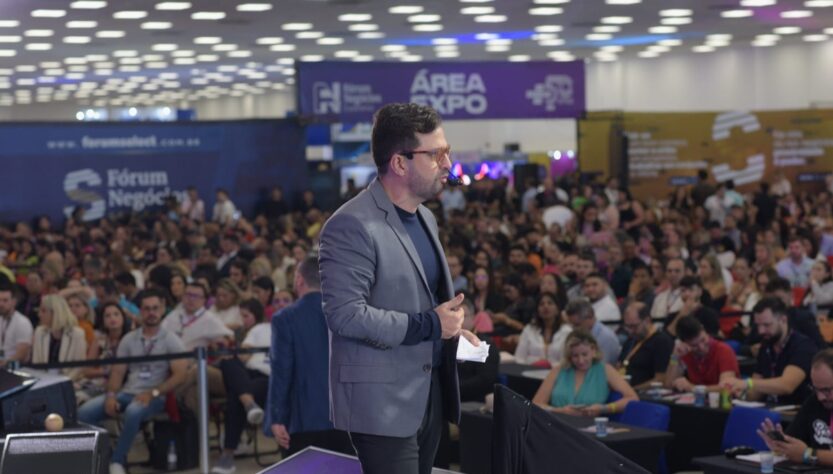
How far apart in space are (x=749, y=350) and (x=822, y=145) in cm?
1850

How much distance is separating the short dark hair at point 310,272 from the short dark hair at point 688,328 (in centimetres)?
331

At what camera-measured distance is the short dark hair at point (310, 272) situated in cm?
635

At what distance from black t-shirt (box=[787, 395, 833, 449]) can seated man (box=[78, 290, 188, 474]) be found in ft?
15.0

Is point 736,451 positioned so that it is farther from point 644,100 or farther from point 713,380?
point 644,100

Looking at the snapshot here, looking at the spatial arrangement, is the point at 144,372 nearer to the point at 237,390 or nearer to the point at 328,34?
the point at 237,390

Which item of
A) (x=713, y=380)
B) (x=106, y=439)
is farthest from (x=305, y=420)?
(x=713, y=380)

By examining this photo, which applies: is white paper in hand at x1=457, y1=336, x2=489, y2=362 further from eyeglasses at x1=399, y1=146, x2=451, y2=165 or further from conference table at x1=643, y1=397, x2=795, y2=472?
conference table at x1=643, y1=397, x2=795, y2=472

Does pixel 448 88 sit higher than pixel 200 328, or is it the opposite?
pixel 448 88

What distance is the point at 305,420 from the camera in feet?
21.1

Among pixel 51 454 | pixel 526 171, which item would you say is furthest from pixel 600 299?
pixel 526 171

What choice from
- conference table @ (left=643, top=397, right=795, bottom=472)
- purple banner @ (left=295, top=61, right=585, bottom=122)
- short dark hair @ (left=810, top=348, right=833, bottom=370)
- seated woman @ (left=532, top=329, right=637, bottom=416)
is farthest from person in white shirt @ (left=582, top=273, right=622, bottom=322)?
purple banner @ (left=295, top=61, right=585, bottom=122)

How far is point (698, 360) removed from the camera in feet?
30.1

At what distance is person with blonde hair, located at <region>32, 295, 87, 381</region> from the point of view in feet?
33.9

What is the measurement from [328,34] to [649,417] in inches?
764
